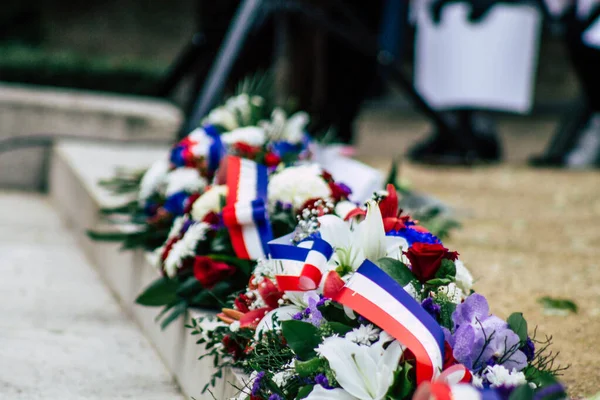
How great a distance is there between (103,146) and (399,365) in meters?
3.24

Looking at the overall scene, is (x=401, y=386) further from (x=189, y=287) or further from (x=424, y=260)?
(x=189, y=287)

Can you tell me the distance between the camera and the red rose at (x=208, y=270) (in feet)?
5.46

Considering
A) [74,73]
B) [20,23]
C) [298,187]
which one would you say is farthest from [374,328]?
[20,23]

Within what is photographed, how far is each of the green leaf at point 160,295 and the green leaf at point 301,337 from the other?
24.7 inches

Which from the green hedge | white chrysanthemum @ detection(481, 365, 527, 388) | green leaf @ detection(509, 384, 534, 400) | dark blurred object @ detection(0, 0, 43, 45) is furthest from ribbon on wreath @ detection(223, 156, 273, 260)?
dark blurred object @ detection(0, 0, 43, 45)

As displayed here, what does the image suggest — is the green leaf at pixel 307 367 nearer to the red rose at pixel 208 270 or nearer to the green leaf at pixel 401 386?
the green leaf at pixel 401 386

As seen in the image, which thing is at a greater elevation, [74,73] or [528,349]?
[528,349]

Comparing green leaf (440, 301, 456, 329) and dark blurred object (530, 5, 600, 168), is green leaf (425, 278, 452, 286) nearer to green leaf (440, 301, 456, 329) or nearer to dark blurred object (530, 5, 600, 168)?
green leaf (440, 301, 456, 329)

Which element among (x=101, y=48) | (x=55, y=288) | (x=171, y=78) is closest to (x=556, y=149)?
(x=171, y=78)

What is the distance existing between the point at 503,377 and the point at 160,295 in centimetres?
95

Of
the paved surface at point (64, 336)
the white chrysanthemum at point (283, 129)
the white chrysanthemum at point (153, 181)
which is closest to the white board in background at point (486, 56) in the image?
the white chrysanthemum at point (283, 129)

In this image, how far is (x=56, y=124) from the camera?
4.27 meters

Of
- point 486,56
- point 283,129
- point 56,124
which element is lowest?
point 56,124

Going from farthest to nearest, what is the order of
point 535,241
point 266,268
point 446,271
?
point 535,241 → point 266,268 → point 446,271
